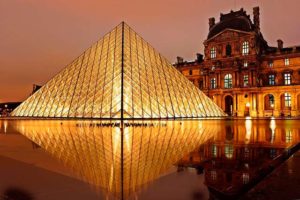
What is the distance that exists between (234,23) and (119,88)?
36.9 metres

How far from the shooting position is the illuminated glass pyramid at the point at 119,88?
22312 millimetres

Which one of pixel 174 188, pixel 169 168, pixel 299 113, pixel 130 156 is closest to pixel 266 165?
pixel 169 168

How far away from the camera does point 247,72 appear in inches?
1998

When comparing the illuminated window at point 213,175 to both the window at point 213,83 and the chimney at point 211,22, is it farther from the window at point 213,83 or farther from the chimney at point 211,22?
the chimney at point 211,22

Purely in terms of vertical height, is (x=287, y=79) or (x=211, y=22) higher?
(x=211, y=22)

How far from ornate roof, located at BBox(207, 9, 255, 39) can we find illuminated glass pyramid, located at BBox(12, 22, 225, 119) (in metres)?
26.8

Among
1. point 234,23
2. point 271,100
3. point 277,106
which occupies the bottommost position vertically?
point 277,106

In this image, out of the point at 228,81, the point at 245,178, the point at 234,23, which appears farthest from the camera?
the point at 234,23

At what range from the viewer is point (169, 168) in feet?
15.8

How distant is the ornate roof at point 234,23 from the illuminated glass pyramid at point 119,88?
88.0 ft

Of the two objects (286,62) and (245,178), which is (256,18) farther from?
(245,178)

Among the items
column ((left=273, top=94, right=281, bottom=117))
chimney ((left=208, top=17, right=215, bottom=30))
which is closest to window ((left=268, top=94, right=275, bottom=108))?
column ((left=273, top=94, right=281, bottom=117))

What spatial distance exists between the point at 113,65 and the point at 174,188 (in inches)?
849

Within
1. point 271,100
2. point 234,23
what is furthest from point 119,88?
point 234,23
